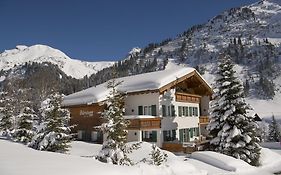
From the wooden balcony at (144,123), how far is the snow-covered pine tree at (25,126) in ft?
30.2

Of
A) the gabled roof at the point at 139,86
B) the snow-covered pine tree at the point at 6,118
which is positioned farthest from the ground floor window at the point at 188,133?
the snow-covered pine tree at the point at 6,118

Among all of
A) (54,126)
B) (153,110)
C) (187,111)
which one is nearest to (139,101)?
(153,110)

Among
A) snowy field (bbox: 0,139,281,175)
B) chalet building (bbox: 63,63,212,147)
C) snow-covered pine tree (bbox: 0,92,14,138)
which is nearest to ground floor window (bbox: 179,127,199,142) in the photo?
chalet building (bbox: 63,63,212,147)

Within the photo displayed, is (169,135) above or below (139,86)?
below

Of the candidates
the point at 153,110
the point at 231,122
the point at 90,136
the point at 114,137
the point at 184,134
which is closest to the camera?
the point at 114,137

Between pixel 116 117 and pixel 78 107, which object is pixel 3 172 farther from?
pixel 78 107

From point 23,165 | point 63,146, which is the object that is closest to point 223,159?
point 63,146

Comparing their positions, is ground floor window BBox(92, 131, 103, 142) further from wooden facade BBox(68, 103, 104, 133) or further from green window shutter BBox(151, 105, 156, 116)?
green window shutter BBox(151, 105, 156, 116)

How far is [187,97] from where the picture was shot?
40375 millimetres

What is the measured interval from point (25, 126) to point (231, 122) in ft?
59.6

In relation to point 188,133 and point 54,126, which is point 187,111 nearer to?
point 188,133

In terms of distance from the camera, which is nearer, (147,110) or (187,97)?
(147,110)

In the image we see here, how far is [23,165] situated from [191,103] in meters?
31.5

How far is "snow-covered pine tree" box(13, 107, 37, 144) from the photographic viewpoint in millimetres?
29228
